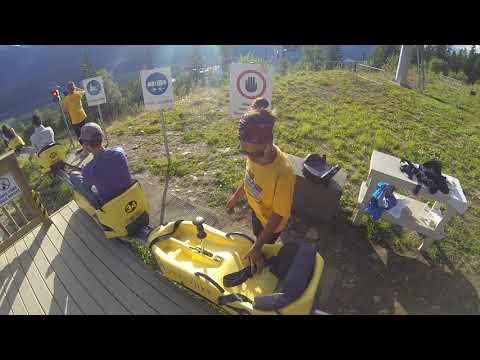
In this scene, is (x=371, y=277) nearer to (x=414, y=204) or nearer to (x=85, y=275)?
(x=414, y=204)

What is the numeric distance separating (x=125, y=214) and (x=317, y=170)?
289cm

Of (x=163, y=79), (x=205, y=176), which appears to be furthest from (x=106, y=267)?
(x=163, y=79)

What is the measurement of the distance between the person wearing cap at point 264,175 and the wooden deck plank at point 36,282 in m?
2.47

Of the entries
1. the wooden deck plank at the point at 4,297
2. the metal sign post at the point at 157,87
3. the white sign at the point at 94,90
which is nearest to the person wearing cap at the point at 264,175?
the wooden deck plank at the point at 4,297

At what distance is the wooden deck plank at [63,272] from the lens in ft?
10.7

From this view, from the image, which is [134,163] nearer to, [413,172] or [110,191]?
[110,191]

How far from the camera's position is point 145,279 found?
11.5 feet

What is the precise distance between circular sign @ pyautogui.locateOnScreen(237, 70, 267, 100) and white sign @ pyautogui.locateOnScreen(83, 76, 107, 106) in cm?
487

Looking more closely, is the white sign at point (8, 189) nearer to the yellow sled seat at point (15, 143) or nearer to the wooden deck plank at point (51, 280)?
the wooden deck plank at point (51, 280)

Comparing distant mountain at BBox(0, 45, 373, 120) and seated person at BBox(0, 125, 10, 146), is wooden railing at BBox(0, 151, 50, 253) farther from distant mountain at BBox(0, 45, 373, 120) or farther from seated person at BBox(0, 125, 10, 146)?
distant mountain at BBox(0, 45, 373, 120)

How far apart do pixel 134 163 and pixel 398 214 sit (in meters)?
5.71

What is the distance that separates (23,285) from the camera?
11.7 ft

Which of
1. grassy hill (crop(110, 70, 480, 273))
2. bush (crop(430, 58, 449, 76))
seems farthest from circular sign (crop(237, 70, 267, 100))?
bush (crop(430, 58, 449, 76))

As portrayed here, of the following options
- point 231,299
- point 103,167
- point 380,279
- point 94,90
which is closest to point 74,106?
point 94,90
